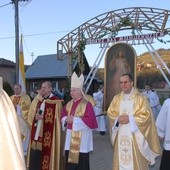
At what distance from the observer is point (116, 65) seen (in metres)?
10.7

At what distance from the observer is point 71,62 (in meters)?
12.2

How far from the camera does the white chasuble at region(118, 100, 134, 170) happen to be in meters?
5.30

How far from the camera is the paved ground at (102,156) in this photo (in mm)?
7648

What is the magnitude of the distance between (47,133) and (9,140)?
4.77 meters

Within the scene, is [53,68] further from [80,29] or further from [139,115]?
[139,115]

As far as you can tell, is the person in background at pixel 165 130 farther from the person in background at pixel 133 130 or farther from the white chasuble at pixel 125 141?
the white chasuble at pixel 125 141

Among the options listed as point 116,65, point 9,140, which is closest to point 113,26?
point 116,65

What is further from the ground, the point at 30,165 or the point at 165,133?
the point at 165,133

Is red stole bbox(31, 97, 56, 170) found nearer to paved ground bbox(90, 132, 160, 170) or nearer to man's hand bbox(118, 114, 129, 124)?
man's hand bbox(118, 114, 129, 124)

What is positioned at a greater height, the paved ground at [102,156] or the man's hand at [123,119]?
the man's hand at [123,119]

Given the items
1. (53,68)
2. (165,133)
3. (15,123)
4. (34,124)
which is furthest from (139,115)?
(53,68)

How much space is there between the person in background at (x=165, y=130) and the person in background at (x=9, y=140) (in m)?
4.18

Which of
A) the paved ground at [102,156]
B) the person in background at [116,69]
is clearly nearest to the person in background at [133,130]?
the paved ground at [102,156]

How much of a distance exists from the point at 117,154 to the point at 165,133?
0.81 meters
